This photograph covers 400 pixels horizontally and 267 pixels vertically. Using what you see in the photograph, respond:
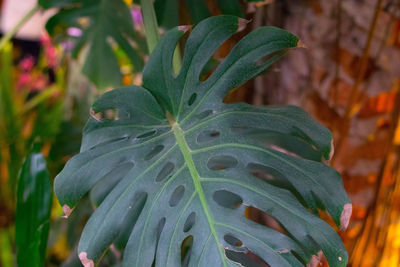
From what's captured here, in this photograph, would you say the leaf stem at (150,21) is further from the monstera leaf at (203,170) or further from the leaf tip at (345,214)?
the leaf tip at (345,214)

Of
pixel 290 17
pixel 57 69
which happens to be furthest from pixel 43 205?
pixel 57 69

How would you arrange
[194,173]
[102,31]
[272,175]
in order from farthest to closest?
[102,31], [272,175], [194,173]

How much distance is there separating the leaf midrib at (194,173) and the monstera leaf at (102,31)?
0.41 m

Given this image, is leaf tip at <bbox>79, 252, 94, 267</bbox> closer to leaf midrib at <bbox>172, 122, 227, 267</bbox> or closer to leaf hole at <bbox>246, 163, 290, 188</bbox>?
leaf midrib at <bbox>172, 122, 227, 267</bbox>

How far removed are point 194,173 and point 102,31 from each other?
628mm

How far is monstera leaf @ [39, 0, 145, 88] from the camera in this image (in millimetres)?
1007

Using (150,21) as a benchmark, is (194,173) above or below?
below

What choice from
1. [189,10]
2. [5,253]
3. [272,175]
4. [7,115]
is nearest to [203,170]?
[272,175]

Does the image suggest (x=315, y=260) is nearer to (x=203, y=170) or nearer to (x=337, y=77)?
(x=203, y=170)

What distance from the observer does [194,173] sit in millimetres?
595

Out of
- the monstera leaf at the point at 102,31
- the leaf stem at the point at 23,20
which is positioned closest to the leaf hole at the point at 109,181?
the monstera leaf at the point at 102,31

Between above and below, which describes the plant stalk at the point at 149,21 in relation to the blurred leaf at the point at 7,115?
above

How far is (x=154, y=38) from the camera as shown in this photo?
28.8 inches

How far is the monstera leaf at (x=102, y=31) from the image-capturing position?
1007mm
